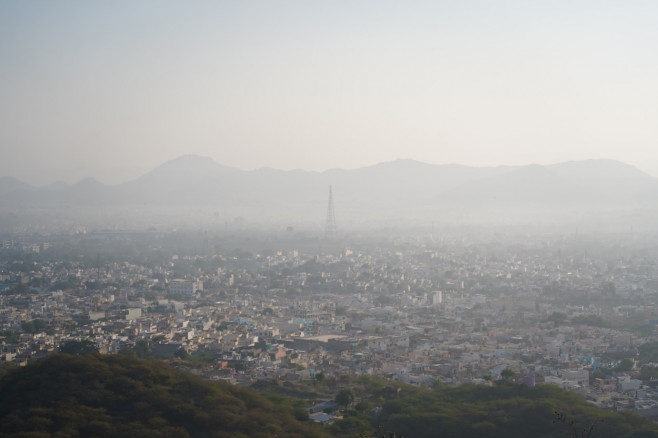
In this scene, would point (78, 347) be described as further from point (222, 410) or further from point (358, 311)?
point (358, 311)

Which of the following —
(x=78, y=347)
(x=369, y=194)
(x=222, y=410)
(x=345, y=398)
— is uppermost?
(x=369, y=194)

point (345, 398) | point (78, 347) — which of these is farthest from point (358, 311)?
point (345, 398)

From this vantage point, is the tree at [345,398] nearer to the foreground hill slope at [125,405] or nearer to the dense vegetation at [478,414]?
the dense vegetation at [478,414]

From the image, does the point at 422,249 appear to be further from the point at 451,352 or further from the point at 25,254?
the point at 451,352

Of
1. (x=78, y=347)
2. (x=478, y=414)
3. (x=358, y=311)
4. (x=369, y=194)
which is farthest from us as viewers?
(x=369, y=194)

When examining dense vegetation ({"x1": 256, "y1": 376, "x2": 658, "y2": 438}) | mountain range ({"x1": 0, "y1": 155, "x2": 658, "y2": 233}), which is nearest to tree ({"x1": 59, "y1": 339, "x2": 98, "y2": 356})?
dense vegetation ({"x1": 256, "y1": 376, "x2": 658, "y2": 438})

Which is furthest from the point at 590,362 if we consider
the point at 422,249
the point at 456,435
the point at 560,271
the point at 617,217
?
the point at 617,217

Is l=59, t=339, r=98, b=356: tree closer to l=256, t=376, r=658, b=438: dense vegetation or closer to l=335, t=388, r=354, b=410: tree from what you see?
l=256, t=376, r=658, b=438: dense vegetation
